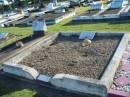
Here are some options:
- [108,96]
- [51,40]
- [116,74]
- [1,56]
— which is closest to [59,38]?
[51,40]

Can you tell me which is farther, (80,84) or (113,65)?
(113,65)

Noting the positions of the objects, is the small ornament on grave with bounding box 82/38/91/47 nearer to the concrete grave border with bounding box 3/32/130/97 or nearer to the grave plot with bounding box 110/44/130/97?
the concrete grave border with bounding box 3/32/130/97

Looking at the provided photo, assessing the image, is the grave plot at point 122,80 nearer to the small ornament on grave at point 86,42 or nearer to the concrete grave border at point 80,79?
the concrete grave border at point 80,79

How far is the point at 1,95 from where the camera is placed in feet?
30.6

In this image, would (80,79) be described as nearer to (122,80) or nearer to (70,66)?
(122,80)

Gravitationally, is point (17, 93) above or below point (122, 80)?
below


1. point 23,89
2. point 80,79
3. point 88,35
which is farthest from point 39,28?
point 80,79

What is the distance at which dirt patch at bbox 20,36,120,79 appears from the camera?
1009 cm

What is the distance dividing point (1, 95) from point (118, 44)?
631 cm

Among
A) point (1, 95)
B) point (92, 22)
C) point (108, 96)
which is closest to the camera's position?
point (108, 96)

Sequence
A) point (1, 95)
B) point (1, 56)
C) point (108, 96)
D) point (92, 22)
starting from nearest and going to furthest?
point (108, 96), point (1, 95), point (1, 56), point (92, 22)

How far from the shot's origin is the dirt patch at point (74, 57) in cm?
1009

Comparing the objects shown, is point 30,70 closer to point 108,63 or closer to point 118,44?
point 108,63

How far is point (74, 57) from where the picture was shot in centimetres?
1152
